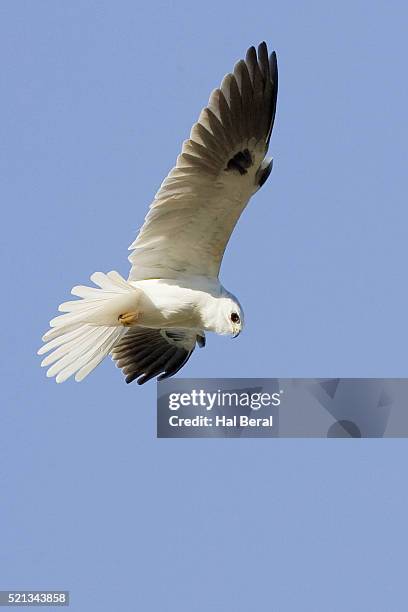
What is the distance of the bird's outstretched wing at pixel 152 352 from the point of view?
38.4 feet

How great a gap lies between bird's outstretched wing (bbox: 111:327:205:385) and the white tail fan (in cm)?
122

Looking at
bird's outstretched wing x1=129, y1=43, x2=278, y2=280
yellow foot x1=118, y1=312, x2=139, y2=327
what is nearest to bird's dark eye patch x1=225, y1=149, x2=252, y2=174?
bird's outstretched wing x1=129, y1=43, x2=278, y2=280

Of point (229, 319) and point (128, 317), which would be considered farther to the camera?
point (128, 317)

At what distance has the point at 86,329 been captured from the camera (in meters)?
10.5

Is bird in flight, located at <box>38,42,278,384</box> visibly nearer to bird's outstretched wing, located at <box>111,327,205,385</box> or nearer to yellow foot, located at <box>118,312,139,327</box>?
yellow foot, located at <box>118,312,139,327</box>

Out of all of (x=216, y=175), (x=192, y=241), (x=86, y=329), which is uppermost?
(x=216, y=175)

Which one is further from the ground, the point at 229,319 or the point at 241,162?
the point at 241,162

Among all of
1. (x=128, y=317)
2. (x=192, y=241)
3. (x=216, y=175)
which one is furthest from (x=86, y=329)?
(x=216, y=175)

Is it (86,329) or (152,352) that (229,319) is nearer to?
(86,329)

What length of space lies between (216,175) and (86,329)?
1322 millimetres

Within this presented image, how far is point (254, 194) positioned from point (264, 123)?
0.46m

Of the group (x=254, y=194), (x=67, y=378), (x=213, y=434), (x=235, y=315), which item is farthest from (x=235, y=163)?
(x=213, y=434)

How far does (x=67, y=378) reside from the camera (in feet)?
34.4

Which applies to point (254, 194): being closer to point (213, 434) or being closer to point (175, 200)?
point (175, 200)
